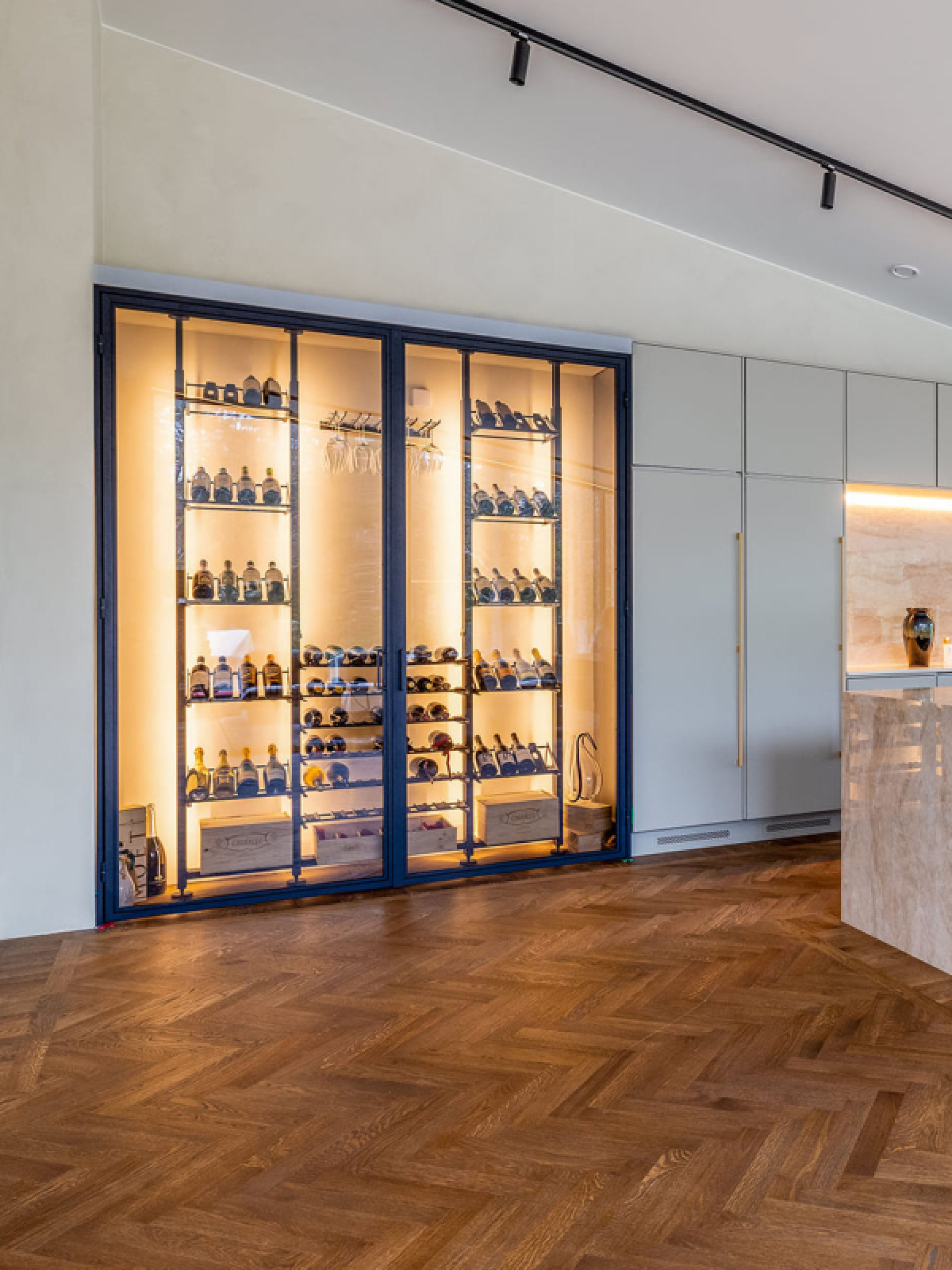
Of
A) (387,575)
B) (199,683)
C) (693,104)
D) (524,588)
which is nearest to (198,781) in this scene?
(199,683)

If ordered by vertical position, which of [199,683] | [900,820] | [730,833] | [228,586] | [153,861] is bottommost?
[730,833]

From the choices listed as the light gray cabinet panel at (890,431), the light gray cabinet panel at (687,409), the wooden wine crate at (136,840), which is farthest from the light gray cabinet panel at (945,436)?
the wooden wine crate at (136,840)

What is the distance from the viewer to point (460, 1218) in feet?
6.39

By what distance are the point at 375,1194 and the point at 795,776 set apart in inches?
150

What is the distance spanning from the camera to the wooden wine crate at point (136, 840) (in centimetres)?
394

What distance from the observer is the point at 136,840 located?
3.97m

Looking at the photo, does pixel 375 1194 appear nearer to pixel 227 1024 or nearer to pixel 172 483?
pixel 227 1024

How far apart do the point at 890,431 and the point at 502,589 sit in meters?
2.75

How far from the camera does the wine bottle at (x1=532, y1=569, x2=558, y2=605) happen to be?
4.73m

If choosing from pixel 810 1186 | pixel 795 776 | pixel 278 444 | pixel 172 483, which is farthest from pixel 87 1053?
pixel 795 776

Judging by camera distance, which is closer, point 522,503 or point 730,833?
point 522,503

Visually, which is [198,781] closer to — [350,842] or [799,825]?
[350,842]

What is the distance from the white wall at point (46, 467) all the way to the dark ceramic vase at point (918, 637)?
193 inches

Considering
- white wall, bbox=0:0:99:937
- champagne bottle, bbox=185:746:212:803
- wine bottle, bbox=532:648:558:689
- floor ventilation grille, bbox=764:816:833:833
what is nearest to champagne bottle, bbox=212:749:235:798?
champagne bottle, bbox=185:746:212:803
